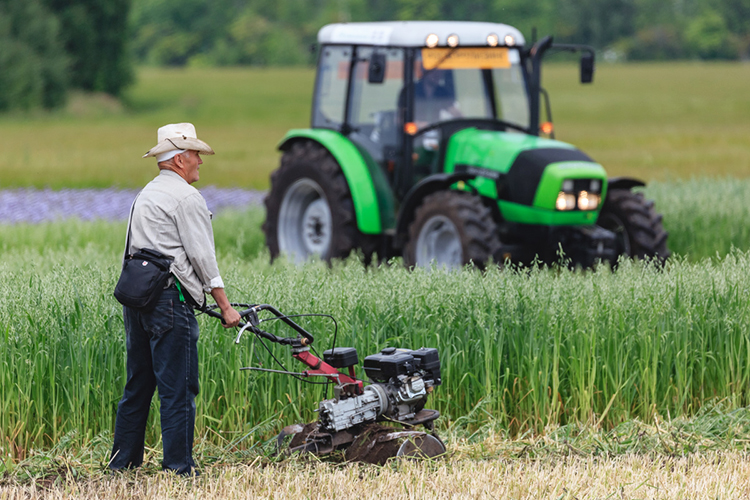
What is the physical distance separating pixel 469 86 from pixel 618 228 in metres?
1.88

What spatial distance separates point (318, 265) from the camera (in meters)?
Result: 6.80

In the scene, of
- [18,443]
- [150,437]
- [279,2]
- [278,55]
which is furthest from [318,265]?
[279,2]

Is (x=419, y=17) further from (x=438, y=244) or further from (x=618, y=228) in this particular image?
(x=438, y=244)

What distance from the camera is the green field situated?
70.0 ft

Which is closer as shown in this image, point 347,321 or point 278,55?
point 347,321

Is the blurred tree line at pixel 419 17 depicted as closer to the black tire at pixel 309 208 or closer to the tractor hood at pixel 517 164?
the black tire at pixel 309 208

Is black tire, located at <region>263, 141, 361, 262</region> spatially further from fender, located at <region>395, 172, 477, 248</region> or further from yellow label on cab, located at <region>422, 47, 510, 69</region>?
yellow label on cab, located at <region>422, 47, 510, 69</region>

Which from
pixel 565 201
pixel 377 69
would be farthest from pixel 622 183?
pixel 377 69

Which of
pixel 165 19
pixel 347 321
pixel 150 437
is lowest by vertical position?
pixel 150 437

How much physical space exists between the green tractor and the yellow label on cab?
0.04 feet

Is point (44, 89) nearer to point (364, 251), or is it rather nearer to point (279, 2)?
point (364, 251)

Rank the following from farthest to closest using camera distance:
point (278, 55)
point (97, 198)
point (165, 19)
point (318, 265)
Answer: point (165, 19), point (278, 55), point (97, 198), point (318, 265)

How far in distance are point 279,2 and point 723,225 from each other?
71.5m

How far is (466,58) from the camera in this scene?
907cm
